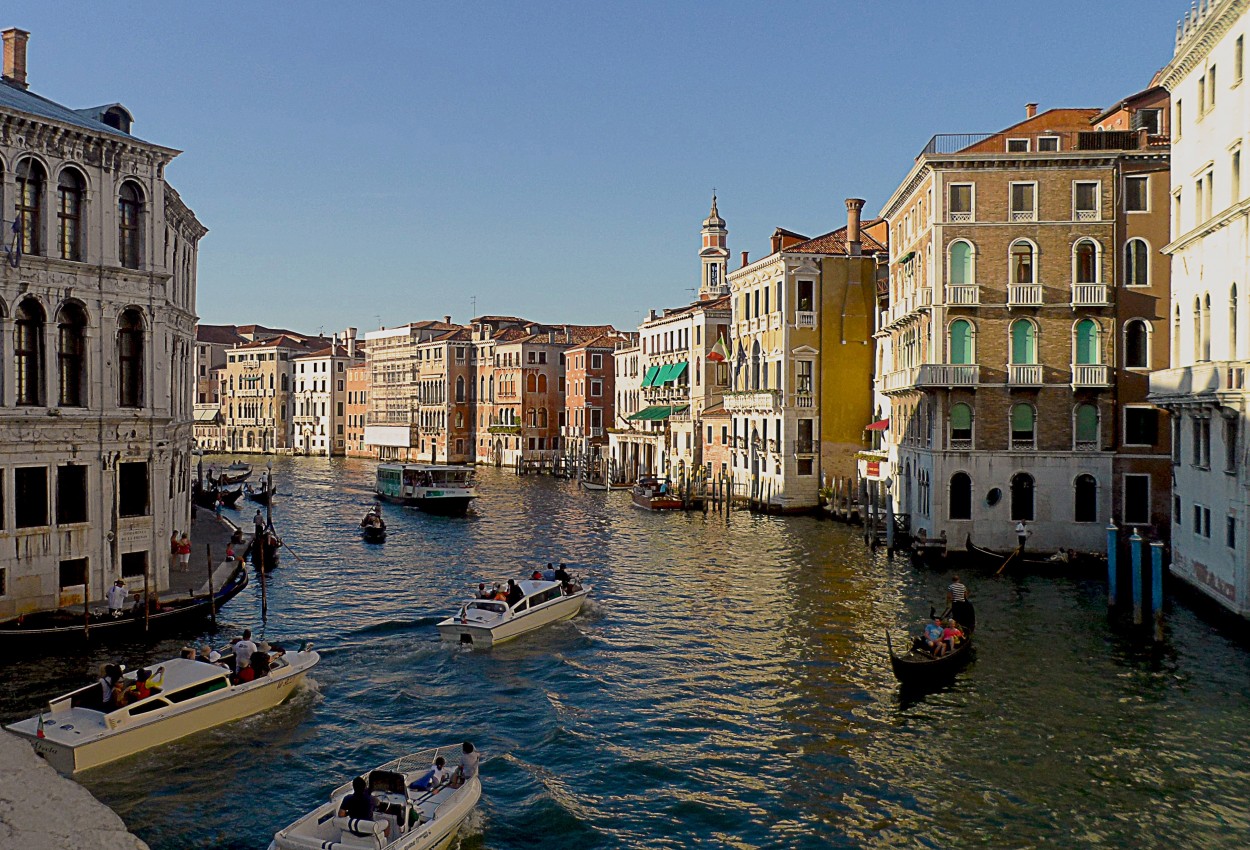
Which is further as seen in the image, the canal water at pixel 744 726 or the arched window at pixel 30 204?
the arched window at pixel 30 204

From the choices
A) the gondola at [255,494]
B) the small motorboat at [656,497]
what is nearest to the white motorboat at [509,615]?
the small motorboat at [656,497]

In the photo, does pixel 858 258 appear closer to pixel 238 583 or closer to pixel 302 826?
pixel 238 583

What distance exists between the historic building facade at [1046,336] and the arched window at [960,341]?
28mm

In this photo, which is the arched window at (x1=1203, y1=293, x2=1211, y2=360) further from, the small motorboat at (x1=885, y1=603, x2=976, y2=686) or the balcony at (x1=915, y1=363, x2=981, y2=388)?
the small motorboat at (x1=885, y1=603, x2=976, y2=686)

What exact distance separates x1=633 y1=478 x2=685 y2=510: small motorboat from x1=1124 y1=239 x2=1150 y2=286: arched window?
23521 mm

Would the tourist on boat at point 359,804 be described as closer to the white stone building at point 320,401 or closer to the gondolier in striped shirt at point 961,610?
the gondolier in striped shirt at point 961,610

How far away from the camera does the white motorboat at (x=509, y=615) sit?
20922 millimetres

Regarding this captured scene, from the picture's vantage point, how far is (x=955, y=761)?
47.6ft

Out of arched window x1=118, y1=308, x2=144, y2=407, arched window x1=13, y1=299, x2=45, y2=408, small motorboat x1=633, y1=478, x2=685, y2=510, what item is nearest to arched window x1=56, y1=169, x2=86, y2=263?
arched window x1=13, y1=299, x2=45, y2=408

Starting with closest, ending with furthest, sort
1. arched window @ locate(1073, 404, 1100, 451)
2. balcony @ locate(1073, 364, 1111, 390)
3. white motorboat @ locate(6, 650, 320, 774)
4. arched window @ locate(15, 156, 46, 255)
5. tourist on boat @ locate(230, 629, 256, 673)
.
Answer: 1. white motorboat @ locate(6, 650, 320, 774)
2. tourist on boat @ locate(230, 629, 256, 673)
3. arched window @ locate(15, 156, 46, 255)
4. balcony @ locate(1073, 364, 1111, 390)
5. arched window @ locate(1073, 404, 1100, 451)

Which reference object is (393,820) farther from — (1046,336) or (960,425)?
(1046,336)

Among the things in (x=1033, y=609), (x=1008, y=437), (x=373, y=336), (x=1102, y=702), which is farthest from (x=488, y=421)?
(x=1102, y=702)

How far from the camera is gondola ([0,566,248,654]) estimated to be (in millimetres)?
18500

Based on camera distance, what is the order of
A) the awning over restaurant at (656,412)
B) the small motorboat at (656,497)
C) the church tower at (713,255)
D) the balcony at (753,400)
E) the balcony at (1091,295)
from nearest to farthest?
the balcony at (1091,295) → the balcony at (753,400) → the small motorboat at (656,497) → the awning over restaurant at (656,412) → the church tower at (713,255)
